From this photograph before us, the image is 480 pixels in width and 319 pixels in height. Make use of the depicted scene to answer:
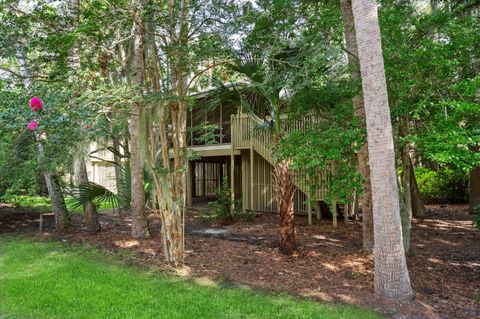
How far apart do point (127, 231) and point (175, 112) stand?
4737mm

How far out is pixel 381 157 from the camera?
175 inches

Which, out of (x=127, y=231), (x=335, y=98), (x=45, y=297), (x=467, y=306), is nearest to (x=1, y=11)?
(x=127, y=231)

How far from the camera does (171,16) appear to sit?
230 inches

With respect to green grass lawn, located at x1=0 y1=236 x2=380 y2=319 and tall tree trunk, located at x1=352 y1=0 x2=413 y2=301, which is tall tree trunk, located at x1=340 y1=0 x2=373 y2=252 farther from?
green grass lawn, located at x1=0 y1=236 x2=380 y2=319

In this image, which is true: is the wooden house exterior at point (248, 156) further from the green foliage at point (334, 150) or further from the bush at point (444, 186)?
the bush at point (444, 186)

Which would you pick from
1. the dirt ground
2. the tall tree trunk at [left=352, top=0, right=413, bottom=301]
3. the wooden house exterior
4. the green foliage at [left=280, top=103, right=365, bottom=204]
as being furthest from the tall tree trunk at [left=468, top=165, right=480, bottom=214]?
the tall tree trunk at [left=352, top=0, right=413, bottom=301]

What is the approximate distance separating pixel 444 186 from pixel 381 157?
12.6 meters

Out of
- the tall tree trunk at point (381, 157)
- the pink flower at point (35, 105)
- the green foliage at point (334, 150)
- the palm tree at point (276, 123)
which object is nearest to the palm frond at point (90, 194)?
the palm tree at point (276, 123)

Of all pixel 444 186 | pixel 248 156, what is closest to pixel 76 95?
pixel 248 156

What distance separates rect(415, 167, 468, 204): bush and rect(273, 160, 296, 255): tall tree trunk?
10.8 meters

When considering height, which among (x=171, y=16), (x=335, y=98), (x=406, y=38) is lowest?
(x=335, y=98)

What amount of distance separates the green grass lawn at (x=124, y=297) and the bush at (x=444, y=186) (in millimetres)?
12805

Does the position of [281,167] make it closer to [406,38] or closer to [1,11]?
[406,38]

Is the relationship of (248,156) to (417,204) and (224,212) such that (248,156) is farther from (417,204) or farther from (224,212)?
(417,204)
